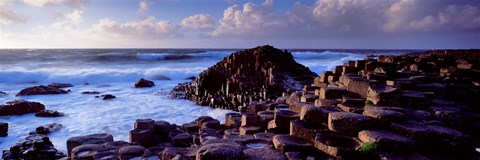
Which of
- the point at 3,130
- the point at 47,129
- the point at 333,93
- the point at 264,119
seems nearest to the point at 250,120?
the point at 264,119

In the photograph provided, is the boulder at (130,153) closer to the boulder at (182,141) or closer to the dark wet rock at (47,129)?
the boulder at (182,141)

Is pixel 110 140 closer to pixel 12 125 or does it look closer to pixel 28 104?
pixel 12 125

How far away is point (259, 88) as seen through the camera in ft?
44.4

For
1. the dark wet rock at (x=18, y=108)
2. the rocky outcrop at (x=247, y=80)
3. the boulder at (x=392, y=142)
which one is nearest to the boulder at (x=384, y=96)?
the boulder at (x=392, y=142)

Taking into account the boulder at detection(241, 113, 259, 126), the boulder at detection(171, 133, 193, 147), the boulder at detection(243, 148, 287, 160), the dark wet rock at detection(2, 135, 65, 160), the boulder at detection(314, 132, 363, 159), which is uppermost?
the boulder at detection(314, 132, 363, 159)

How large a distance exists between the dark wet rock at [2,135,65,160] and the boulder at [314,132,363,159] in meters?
5.19

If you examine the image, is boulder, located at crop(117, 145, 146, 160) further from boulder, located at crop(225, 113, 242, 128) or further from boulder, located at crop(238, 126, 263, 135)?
boulder, located at crop(225, 113, 242, 128)

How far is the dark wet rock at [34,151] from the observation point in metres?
6.38

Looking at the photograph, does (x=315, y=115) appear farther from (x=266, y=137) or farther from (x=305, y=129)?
(x=266, y=137)

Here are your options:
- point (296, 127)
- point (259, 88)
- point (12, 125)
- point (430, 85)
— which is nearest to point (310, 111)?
point (296, 127)

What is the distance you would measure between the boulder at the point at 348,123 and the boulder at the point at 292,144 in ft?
1.36

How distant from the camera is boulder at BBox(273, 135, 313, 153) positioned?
161 inches

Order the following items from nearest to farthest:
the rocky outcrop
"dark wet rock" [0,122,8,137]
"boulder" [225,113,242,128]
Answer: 1. "boulder" [225,113,242,128]
2. "dark wet rock" [0,122,8,137]
3. the rocky outcrop

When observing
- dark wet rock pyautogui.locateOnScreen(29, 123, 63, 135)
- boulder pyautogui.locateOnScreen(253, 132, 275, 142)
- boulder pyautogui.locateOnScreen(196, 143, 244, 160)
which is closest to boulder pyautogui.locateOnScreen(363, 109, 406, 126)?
boulder pyautogui.locateOnScreen(253, 132, 275, 142)
